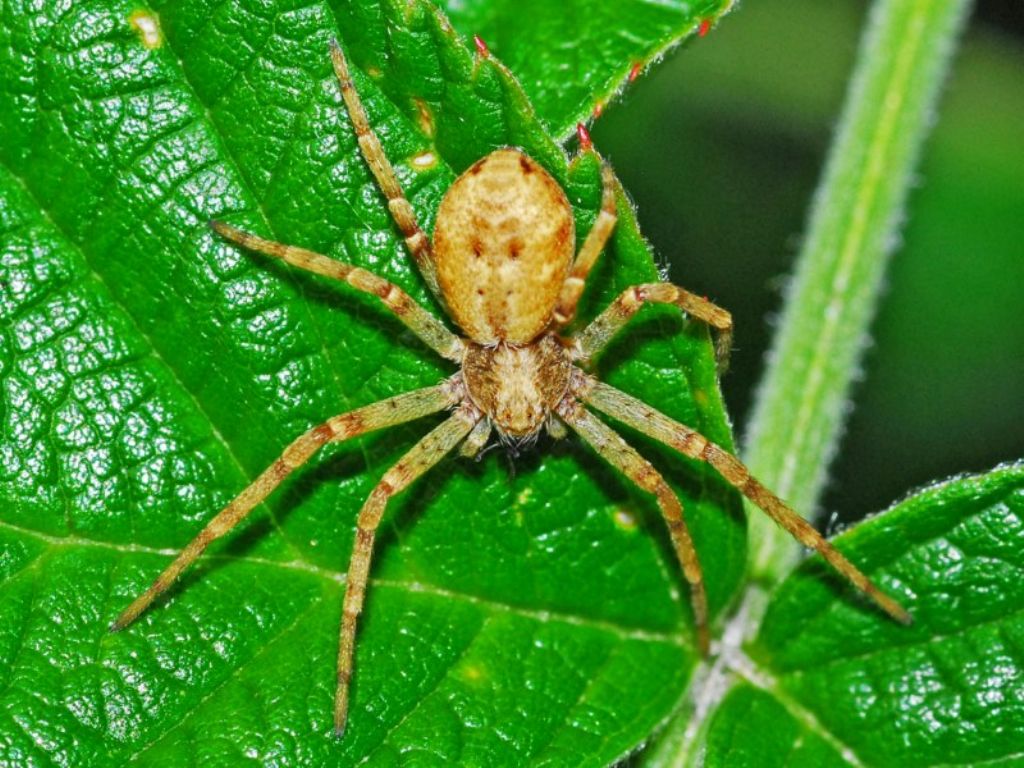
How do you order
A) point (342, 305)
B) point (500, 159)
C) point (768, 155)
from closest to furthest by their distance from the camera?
point (500, 159)
point (342, 305)
point (768, 155)

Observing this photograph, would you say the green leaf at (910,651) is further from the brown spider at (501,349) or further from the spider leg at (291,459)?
the spider leg at (291,459)

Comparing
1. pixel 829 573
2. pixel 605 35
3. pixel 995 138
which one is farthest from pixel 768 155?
pixel 829 573

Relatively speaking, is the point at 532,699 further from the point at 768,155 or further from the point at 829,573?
the point at 768,155

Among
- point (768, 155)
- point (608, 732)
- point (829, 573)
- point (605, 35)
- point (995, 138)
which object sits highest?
point (995, 138)

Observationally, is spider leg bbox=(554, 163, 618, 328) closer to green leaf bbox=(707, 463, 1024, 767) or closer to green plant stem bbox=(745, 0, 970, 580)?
green plant stem bbox=(745, 0, 970, 580)

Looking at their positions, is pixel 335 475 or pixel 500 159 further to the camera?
pixel 335 475

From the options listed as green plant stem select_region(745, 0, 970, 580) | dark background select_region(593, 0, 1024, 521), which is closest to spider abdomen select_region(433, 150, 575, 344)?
green plant stem select_region(745, 0, 970, 580)
